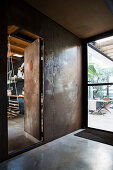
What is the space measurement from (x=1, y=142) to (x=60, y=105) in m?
1.65

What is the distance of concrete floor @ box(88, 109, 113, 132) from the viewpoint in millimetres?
3786

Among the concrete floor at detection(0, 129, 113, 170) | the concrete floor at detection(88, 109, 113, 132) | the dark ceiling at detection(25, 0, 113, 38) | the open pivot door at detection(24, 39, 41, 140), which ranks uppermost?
the dark ceiling at detection(25, 0, 113, 38)

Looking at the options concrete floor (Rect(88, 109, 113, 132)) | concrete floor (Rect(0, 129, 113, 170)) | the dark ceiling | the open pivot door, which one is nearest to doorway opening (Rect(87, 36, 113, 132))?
concrete floor (Rect(88, 109, 113, 132))

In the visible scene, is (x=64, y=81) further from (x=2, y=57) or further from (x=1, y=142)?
(x=1, y=142)

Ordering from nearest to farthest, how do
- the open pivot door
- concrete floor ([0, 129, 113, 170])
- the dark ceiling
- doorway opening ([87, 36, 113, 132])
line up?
→ 1. concrete floor ([0, 129, 113, 170])
2. the dark ceiling
3. the open pivot door
4. doorway opening ([87, 36, 113, 132])

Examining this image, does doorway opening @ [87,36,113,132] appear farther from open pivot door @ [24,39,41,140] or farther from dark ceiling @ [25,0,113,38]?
open pivot door @ [24,39,41,140]

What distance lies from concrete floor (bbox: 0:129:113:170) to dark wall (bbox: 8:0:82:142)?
427mm

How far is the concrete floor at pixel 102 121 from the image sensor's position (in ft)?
12.4

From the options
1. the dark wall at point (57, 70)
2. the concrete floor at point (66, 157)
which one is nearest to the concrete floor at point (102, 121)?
the dark wall at point (57, 70)

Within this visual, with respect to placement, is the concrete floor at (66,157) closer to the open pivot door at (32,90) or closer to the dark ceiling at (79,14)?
the open pivot door at (32,90)

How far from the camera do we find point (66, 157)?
7.37 feet

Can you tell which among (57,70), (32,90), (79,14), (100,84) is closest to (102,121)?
(100,84)

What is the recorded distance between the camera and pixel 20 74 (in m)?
5.91

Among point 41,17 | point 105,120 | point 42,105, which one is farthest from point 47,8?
point 105,120
